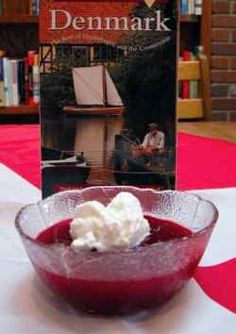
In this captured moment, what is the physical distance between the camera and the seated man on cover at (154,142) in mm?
729

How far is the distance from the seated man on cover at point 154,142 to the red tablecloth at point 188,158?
0.66 feet

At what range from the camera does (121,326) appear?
0.45 meters

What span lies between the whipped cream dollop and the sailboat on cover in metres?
0.25

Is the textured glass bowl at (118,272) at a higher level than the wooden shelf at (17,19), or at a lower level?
lower

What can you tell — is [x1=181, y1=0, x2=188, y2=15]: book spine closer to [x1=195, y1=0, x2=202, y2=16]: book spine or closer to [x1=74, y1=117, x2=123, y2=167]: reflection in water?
[x1=195, y1=0, x2=202, y2=16]: book spine

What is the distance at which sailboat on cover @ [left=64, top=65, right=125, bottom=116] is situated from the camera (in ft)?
2.33

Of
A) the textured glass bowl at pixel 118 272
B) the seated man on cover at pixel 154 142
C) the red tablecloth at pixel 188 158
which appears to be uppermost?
the seated man on cover at pixel 154 142

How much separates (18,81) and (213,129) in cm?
107

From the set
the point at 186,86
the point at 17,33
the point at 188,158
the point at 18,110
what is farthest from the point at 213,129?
the point at 188,158

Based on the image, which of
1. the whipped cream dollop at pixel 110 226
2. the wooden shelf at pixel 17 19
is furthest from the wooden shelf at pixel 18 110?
the whipped cream dollop at pixel 110 226

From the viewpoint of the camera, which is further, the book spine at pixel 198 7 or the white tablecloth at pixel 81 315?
the book spine at pixel 198 7

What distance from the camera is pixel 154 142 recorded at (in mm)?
730

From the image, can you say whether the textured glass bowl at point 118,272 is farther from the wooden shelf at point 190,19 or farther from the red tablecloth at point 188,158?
the wooden shelf at point 190,19

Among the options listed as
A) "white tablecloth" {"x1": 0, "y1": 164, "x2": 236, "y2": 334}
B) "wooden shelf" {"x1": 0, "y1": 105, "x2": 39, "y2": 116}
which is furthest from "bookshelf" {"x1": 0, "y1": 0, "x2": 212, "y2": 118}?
"white tablecloth" {"x1": 0, "y1": 164, "x2": 236, "y2": 334}
